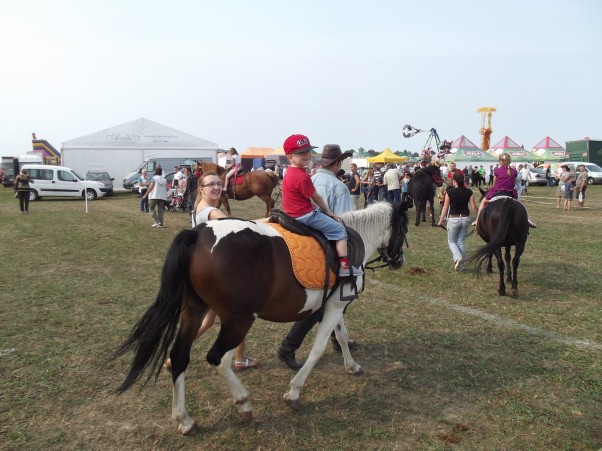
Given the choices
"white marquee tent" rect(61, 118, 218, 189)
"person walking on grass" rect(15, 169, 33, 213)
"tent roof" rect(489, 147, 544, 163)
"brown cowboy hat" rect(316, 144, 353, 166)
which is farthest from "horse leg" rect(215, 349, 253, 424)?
"tent roof" rect(489, 147, 544, 163)

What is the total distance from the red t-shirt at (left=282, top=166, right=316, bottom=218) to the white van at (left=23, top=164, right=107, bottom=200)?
22789 mm

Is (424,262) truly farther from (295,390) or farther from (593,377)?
(295,390)

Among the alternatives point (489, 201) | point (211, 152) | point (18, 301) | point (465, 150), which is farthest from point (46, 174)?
point (465, 150)

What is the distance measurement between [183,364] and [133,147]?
27.9m

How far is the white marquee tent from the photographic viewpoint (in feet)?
94.0

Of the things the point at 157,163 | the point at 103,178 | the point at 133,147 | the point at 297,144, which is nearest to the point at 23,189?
the point at 103,178

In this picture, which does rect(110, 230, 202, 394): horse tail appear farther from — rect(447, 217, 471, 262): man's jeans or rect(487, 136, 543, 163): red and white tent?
rect(487, 136, 543, 163): red and white tent

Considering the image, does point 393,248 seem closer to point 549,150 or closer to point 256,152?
point 256,152

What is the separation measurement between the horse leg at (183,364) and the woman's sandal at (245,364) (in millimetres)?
1029

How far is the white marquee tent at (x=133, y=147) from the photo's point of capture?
28.7 metres

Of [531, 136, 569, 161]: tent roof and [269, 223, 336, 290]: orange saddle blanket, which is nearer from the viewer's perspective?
[269, 223, 336, 290]: orange saddle blanket

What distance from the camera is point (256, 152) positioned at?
45188mm

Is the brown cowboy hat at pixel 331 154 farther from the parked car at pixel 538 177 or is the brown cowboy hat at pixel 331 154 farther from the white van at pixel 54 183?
the parked car at pixel 538 177

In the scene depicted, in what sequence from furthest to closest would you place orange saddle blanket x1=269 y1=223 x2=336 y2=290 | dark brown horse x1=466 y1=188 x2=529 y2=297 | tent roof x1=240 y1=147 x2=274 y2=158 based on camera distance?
tent roof x1=240 y1=147 x2=274 y2=158
dark brown horse x1=466 y1=188 x2=529 y2=297
orange saddle blanket x1=269 y1=223 x2=336 y2=290
